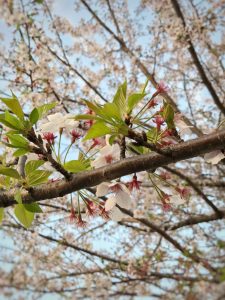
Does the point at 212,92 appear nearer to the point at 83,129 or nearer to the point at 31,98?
the point at 31,98

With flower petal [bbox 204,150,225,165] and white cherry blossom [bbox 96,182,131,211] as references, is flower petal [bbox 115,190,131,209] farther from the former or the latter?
flower petal [bbox 204,150,225,165]

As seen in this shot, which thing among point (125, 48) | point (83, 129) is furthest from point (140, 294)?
point (83, 129)

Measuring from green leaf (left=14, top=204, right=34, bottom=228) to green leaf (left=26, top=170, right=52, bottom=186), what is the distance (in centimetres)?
11

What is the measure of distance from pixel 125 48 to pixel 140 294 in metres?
3.74

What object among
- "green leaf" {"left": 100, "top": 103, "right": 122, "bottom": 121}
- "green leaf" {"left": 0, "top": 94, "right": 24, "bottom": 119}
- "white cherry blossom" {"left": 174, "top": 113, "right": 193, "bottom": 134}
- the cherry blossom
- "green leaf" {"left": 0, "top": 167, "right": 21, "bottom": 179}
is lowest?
"green leaf" {"left": 0, "top": 167, "right": 21, "bottom": 179}

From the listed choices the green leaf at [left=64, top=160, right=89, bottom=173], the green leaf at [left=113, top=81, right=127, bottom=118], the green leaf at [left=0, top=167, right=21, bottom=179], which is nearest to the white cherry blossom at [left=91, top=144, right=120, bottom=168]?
the green leaf at [left=64, top=160, right=89, bottom=173]

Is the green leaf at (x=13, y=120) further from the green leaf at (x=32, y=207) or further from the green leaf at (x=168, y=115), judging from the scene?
the green leaf at (x=168, y=115)

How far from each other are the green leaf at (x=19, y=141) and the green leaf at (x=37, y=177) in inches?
3.9

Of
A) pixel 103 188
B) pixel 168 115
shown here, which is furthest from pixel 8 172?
pixel 168 115

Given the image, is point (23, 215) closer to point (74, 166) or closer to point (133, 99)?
point (74, 166)

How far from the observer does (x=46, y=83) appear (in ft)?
13.2

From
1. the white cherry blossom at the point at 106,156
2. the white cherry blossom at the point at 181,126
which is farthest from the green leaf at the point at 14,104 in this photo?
the white cherry blossom at the point at 181,126

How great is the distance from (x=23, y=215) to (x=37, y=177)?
0.17 m

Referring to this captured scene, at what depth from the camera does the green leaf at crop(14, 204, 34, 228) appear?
1215mm
